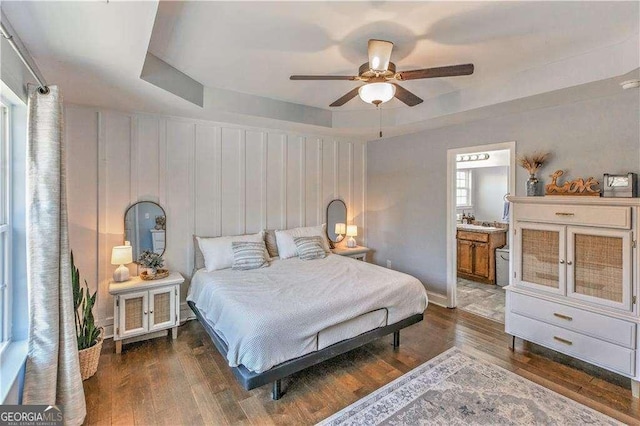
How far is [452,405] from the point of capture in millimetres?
2238

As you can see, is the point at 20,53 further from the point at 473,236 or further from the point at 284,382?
the point at 473,236

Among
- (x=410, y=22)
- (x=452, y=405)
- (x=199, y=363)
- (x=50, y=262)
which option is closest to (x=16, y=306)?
(x=50, y=262)

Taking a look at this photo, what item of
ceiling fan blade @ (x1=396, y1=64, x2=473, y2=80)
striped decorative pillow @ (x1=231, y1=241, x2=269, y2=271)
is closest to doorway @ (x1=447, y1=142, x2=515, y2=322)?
ceiling fan blade @ (x1=396, y1=64, x2=473, y2=80)

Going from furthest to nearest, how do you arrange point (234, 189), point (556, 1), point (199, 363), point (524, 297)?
point (234, 189)
point (524, 297)
point (199, 363)
point (556, 1)

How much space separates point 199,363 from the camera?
2811 mm

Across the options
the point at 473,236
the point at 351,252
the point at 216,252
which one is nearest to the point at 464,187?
the point at 473,236

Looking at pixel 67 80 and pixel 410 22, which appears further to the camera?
pixel 67 80

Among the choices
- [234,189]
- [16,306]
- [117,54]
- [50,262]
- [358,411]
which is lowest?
[358,411]

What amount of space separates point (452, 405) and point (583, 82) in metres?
2.83

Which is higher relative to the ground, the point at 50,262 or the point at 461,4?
the point at 461,4

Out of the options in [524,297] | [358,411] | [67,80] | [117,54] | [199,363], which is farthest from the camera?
[524,297]

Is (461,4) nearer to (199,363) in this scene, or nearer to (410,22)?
(410,22)

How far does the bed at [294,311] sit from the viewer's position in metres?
2.17

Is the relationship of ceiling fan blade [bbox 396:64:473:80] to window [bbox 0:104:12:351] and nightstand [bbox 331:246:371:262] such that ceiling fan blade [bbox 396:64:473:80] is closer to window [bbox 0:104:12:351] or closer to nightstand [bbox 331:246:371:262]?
window [bbox 0:104:12:351]
